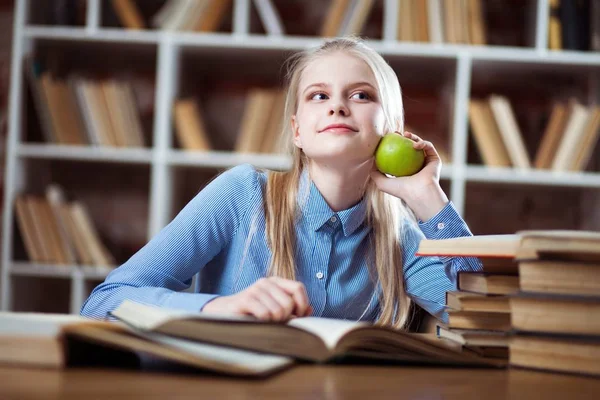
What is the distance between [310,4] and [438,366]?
2574mm

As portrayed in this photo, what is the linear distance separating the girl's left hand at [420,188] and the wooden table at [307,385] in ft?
2.46

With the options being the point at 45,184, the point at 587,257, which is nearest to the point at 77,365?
the point at 587,257

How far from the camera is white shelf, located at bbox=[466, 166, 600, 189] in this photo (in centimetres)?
269

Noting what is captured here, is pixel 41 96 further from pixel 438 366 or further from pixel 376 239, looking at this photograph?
pixel 438 366

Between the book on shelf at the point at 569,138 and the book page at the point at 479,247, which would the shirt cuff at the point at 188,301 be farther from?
the book on shelf at the point at 569,138

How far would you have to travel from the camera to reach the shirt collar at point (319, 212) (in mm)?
1494

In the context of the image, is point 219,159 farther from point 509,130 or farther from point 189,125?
point 509,130

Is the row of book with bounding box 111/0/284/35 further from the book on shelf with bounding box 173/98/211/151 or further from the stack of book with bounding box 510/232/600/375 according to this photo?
the stack of book with bounding box 510/232/600/375

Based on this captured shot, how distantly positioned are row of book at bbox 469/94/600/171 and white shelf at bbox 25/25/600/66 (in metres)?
0.17

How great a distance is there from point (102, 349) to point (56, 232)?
2183mm

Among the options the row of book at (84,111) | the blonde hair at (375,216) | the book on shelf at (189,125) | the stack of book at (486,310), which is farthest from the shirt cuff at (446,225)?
the row of book at (84,111)

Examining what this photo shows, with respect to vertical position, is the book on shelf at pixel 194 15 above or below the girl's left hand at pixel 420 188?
above

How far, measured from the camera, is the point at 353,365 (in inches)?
28.9

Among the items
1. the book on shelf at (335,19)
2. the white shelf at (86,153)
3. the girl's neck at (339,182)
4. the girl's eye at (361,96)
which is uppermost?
the book on shelf at (335,19)
